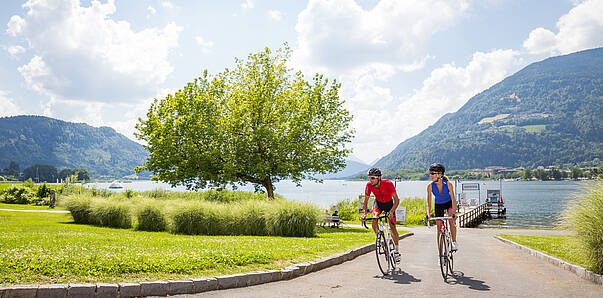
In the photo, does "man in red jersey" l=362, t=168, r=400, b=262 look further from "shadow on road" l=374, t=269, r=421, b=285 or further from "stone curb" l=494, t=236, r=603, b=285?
"stone curb" l=494, t=236, r=603, b=285

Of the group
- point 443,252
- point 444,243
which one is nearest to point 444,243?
point 444,243

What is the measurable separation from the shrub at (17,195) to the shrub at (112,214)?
2324 cm

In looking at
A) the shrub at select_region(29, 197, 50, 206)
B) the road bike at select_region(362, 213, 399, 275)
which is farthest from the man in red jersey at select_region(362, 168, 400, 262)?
the shrub at select_region(29, 197, 50, 206)

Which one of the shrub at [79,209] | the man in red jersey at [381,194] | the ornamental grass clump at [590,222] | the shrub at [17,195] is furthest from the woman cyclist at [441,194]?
the shrub at [17,195]

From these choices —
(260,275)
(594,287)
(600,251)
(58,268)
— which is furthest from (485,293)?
(58,268)

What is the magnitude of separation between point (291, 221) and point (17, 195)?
34606mm

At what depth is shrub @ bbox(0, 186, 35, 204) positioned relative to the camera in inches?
1444

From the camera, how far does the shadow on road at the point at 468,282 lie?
23.8 ft

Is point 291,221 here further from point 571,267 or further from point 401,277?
point 571,267

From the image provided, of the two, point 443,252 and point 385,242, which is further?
point 385,242

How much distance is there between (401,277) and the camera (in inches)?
323

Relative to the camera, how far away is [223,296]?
21.2 ft

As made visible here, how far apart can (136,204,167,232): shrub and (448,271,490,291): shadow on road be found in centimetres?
1366

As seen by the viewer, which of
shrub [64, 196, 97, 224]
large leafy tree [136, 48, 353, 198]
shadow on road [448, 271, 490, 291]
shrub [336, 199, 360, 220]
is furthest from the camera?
shrub [336, 199, 360, 220]
